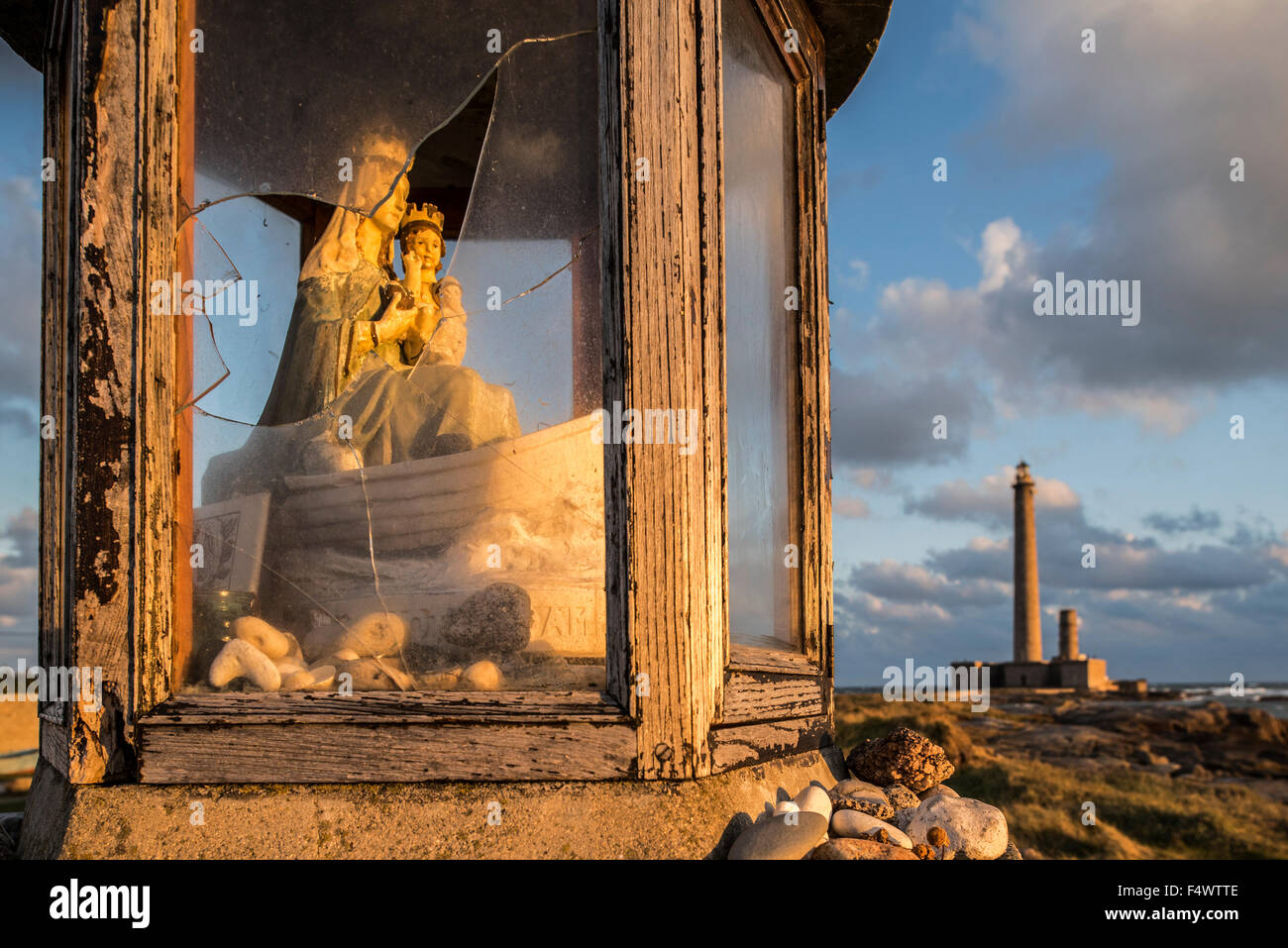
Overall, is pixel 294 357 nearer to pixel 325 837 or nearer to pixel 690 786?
pixel 325 837

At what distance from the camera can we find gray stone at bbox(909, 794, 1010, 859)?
9.90ft

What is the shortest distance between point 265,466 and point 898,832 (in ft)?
6.67

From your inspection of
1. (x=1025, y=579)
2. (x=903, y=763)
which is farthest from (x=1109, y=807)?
(x=1025, y=579)

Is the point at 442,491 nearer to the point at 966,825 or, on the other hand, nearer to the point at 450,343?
the point at 450,343

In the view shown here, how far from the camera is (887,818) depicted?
304 cm

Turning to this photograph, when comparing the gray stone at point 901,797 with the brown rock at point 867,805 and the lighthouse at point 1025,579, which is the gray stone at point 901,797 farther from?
the lighthouse at point 1025,579

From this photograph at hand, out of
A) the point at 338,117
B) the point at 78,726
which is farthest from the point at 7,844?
the point at 338,117

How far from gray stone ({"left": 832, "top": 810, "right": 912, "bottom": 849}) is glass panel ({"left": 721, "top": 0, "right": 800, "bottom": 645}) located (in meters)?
0.61

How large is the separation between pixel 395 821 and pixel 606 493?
0.95 m

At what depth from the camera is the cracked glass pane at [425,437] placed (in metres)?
2.74

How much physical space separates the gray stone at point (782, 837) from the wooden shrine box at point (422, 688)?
8 centimetres

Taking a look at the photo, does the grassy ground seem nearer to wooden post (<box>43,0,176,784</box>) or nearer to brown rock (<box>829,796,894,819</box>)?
brown rock (<box>829,796,894,819</box>)

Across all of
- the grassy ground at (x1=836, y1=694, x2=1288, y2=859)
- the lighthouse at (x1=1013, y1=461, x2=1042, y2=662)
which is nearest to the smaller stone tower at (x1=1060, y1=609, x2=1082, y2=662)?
the lighthouse at (x1=1013, y1=461, x2=1042, y2=662)

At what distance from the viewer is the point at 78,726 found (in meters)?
2.59
